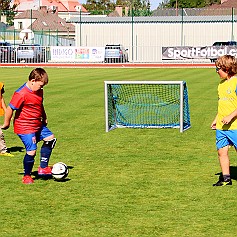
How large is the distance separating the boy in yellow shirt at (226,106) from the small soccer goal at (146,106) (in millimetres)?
5731

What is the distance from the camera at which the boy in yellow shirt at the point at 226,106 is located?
8.83 m

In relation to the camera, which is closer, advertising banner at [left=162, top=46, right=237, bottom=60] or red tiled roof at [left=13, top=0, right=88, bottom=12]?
advertising banner at [left=162, top=46, right=237, bottom=60]

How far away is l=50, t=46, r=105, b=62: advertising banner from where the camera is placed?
54062 mm

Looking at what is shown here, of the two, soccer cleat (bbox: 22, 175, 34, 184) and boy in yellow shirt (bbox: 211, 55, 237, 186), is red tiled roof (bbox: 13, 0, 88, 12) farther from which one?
boy in yellow shirt (bbox: 211, 55, 237, 186)

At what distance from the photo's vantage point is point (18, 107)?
30.3 ft

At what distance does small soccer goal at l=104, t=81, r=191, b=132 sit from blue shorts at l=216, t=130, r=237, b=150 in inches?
225

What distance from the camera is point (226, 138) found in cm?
905

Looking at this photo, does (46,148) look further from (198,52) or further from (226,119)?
(198,52)

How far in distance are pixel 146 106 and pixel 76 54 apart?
1451 inches

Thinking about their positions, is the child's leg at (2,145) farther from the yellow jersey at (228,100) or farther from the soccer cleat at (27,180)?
the yellow jersey at (228,100)

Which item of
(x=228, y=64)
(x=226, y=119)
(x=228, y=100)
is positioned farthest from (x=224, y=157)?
(x=228, y=64)

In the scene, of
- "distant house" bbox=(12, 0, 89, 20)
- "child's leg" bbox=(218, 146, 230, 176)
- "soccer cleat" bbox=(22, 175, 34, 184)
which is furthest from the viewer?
"distant house" bbox=(12, 0, 89, 20)

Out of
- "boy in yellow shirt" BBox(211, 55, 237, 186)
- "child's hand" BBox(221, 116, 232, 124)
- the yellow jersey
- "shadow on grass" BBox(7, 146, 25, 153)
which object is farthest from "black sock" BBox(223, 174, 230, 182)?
"shadow on grass" BBox(7, 146, 25, 153)

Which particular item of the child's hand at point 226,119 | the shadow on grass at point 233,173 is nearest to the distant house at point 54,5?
the shadow on grass at point 233,173
